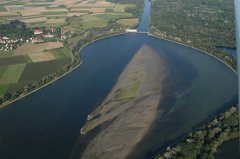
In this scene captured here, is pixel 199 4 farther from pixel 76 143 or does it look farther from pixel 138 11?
pixel 76 143

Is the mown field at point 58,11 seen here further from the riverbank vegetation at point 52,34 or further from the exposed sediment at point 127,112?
the exposed sediment at point 127,112

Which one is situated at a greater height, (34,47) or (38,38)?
(38,38)

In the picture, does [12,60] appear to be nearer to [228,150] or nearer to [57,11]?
[228,150]

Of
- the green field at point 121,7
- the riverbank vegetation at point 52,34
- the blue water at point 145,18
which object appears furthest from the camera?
the green field at point 121,7

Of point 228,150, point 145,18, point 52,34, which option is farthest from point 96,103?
point 145,18

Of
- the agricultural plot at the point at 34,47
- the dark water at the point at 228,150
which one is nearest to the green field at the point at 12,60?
the agricultural plot at the point at 34,47

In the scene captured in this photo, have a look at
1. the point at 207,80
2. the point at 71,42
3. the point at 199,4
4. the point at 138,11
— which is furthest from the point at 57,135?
the point at 199,4

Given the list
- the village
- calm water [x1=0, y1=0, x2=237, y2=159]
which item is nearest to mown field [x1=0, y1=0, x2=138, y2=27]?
the village
